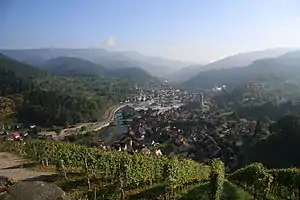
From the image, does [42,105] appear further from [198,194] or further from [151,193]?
[198,194]

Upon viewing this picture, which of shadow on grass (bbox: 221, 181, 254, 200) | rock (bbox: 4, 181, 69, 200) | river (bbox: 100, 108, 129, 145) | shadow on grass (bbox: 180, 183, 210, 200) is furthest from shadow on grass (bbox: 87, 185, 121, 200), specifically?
river (bbox: 100, 108, 129, 145)

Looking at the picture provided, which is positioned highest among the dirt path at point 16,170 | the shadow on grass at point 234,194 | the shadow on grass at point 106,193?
the shadow on grass at point 234,194

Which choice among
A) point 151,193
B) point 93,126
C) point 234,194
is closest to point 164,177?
point 151,193

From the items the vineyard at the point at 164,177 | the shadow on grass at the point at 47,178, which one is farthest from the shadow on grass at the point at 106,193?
the shadow on grass at the point at 47,178

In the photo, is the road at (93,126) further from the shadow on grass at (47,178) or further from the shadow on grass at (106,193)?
the shadow on grass at (106,193)

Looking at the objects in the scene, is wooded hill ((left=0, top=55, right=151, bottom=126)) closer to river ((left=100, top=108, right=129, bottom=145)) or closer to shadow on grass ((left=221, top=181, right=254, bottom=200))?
river ((left=100, top=108, right=129, bottom=145))

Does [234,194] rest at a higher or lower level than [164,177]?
lower
